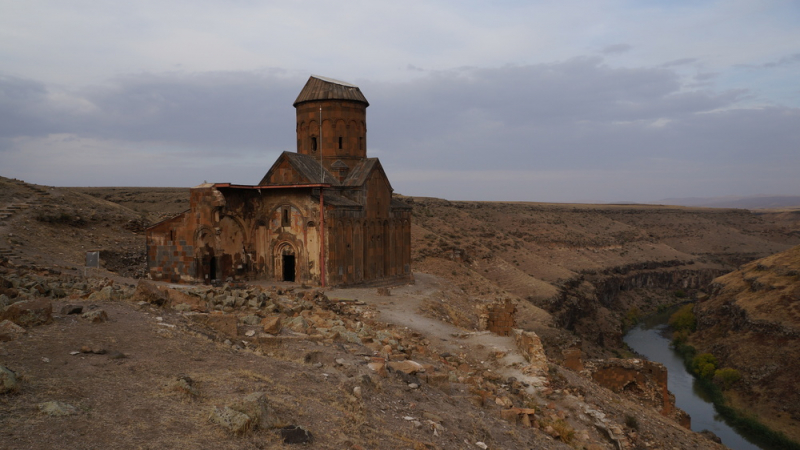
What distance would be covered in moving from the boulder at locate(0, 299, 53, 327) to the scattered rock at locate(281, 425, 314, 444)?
15.1 feet

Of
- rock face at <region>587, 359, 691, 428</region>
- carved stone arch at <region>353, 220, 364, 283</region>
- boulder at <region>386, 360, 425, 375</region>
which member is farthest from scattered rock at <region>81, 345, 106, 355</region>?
carved stone arch at <region>353, 220, 364, 283</region>

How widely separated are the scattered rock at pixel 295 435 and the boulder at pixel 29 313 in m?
4.60

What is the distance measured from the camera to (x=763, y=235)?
299ft

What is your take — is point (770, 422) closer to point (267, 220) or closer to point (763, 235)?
point (267, 220)

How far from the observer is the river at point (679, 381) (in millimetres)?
27030

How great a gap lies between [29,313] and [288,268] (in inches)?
607

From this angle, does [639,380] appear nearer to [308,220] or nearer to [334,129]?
[308,220]

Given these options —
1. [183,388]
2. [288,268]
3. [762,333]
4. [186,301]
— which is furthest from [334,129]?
[762,333]

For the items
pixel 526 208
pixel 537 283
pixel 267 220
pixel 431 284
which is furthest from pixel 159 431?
pixel 526 208

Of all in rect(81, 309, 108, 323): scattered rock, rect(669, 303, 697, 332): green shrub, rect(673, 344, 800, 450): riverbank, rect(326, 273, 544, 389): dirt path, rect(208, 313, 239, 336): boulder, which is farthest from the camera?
rect(669, 303, 697, 332): green shrub

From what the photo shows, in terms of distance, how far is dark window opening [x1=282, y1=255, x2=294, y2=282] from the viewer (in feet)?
76.2

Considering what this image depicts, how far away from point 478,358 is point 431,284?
42.8 feet

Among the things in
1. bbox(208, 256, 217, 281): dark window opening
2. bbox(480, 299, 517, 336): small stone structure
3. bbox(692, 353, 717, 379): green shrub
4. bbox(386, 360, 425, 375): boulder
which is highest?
bbox(208, 256, 217, 281): dark window opening

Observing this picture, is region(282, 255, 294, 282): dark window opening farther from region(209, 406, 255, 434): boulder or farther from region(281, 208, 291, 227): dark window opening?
region(209, 406, 255, 434): boulder
